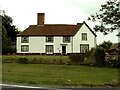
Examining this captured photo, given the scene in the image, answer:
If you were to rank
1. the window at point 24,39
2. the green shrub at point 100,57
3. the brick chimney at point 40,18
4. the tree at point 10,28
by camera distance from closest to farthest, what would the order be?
the green shrub at point 100,57 < the brick chimney at point 40,18 < the window at point 24,39 < the tree at point 10,28

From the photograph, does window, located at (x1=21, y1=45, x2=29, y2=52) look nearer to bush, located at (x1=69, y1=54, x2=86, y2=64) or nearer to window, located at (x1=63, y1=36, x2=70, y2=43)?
window, located at (x1=63, y1=36, x2=70, y2=43)

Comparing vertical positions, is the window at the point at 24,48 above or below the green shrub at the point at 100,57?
above

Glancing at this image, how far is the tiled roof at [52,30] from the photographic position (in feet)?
291

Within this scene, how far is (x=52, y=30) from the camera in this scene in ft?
295

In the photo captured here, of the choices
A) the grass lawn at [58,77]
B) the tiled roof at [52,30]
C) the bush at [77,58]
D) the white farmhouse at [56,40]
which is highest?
the tiled roof at [52,30]

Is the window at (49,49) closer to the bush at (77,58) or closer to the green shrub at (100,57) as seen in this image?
the bush at (77,58)

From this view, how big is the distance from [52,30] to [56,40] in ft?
8.77

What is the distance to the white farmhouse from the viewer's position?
8762 centimetres

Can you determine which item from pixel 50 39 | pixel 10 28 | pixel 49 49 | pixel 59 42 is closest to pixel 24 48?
pixel 49 49

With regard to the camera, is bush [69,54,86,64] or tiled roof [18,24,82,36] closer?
bush [69,54,86,64]

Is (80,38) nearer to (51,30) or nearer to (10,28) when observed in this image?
(51,30)

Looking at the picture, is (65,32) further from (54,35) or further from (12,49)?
(12,49)

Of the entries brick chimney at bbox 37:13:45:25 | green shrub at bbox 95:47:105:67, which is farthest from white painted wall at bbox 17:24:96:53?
green shrub at bbox 95:47:105:67

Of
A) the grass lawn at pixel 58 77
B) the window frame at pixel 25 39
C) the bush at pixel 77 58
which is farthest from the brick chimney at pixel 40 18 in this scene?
the grass lawn at pixel 58 77
